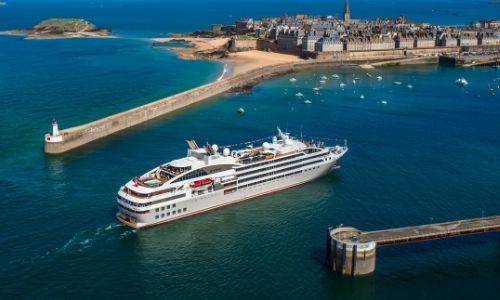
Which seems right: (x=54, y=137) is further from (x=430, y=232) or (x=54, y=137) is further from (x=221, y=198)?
(x=430, y=232)

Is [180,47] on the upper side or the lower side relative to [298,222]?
upper

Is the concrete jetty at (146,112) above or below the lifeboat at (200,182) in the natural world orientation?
above

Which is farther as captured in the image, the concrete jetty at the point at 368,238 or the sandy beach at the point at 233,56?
the sandy beach at the point at 233,56

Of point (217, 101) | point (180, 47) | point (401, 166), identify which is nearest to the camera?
point (401, 166)

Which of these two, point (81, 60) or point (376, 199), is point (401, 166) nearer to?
point (376, 199)

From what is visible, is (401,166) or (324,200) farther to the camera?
(401,166)

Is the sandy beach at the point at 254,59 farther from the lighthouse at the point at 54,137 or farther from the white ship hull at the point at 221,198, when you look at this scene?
the white ship hull at the point at 221,198

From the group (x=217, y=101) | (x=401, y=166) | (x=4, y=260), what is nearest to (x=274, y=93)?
(x=217, y=101)

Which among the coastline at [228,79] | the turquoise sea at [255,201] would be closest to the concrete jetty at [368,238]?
the turquoise sea at [255,201]
